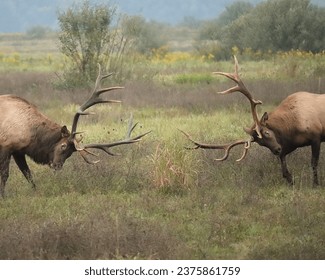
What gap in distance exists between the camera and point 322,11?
2898cm

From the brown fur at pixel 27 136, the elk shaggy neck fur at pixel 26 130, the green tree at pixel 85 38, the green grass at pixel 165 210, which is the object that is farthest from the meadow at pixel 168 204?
the green tree at pixel 85 38

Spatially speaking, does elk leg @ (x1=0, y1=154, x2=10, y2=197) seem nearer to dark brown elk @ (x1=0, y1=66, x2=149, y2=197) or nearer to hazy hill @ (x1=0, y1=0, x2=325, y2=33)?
dark brown elk @ (x1=0, y1=66, x2=149, y2=197)

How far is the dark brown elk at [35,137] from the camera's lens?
10.9 meters

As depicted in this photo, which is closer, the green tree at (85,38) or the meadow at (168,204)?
the meadow at (168,204)

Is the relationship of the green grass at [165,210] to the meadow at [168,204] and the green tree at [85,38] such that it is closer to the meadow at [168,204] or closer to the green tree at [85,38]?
the meadow at [168,204]

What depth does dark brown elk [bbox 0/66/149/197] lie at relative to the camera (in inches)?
428

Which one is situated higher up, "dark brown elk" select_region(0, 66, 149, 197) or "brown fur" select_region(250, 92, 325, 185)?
"dark brown elk" select_region(0, 66, 149, 197)

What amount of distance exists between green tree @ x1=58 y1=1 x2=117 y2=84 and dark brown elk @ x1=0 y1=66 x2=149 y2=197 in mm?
11493

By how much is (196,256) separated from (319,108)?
157 inches

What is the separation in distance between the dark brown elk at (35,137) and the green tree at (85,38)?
37.7 ft

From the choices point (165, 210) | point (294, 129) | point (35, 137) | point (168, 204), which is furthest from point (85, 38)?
point (165, 210)

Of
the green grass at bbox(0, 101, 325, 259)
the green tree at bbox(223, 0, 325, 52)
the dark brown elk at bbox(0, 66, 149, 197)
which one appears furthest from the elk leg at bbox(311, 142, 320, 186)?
the green tree at bbox(223, 0, 325, 52)

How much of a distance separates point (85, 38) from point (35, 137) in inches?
478

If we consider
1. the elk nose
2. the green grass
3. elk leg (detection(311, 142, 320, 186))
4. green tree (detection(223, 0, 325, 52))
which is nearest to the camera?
the green grass
